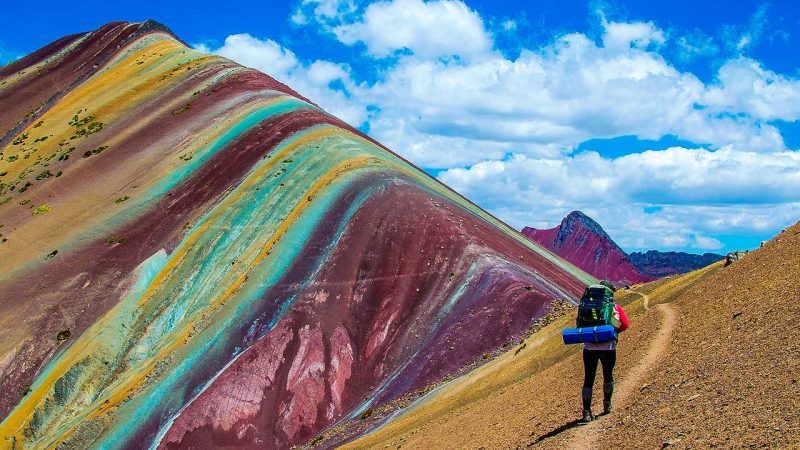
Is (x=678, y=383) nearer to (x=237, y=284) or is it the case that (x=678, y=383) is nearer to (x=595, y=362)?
(x=595, y=362)

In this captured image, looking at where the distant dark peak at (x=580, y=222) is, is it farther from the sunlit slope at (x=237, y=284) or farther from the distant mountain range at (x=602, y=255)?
the sunlit slope at (x=237, y=284)

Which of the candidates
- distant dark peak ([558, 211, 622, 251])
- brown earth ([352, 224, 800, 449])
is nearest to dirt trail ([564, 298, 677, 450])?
brown earth ([352, 224, 800, 449])

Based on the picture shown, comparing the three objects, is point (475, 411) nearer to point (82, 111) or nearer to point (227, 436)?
point (227, 436)

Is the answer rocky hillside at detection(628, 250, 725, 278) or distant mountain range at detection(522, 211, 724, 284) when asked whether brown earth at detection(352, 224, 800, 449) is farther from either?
rocky hillside at detection(628, 250, 725, 278)

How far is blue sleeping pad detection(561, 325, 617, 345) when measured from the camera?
47.6 ft

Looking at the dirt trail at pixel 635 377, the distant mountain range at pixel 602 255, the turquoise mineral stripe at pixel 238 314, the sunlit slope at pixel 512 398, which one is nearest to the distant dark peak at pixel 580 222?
the distant mountain range at pixel 602 255

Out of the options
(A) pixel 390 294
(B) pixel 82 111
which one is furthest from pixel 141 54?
(A) pixel 390 294

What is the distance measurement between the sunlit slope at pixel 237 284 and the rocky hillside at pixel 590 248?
47636 millimetres

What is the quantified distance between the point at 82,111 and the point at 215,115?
20849 millimetres

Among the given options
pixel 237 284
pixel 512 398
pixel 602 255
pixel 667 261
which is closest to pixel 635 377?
pixel 512 398

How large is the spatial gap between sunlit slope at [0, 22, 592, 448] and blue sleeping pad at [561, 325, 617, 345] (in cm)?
2116

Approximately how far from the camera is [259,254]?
47406 millimetres

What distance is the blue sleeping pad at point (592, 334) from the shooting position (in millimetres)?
14508

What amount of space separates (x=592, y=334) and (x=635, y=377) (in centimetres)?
321
